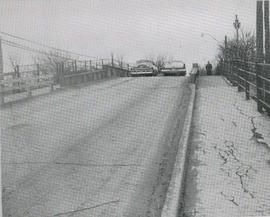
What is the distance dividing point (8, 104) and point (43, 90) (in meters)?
4.47

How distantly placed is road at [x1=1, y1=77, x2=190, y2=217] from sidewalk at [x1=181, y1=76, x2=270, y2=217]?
379 mm

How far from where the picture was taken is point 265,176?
17.0 ft

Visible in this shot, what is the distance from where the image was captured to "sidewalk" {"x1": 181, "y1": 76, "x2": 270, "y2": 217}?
436cm

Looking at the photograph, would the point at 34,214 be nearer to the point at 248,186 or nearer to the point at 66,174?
the point at 66,174

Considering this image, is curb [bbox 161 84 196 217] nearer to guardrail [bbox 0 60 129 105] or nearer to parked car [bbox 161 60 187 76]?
guardrail [bbox 0 60 129 105]

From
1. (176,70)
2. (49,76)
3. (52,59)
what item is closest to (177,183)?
(52,59)

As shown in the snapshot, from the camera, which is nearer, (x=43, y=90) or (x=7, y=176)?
(x=7, y=176)

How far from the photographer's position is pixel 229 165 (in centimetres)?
567

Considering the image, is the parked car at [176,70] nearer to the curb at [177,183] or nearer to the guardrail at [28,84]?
the guardrail at [28,84]

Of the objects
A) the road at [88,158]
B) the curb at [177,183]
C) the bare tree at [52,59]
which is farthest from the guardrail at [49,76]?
the curb at [177,183]

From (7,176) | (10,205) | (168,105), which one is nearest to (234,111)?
(168,105)

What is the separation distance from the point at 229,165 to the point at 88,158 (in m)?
1.99

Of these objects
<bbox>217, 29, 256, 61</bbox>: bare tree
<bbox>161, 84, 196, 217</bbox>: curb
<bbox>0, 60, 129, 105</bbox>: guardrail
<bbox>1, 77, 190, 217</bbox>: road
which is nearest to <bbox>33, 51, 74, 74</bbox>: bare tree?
<bbox>0, 60, 129, 105</bbox>: guardrail

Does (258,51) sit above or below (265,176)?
above
